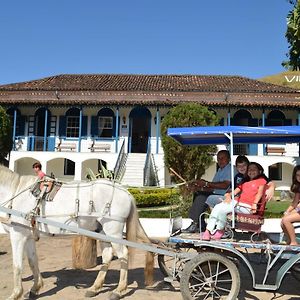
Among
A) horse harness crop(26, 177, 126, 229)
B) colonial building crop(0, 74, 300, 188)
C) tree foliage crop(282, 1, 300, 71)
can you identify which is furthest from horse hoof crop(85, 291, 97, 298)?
colonial building crop(0, 74, 300, 188)

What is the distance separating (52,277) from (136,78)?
24.5m

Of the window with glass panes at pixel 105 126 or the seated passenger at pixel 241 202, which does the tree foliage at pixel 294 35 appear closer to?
the seated passenger at pixel 241 202

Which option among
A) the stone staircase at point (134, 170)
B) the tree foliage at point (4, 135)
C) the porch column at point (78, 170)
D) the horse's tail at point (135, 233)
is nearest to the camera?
the horse's tail at point (135, 233)

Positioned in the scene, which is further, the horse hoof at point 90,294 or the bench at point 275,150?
the bench at point 275,150

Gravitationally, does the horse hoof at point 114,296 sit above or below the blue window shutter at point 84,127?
below

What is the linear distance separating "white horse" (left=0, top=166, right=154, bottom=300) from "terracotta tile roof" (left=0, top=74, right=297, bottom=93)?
1911 cm

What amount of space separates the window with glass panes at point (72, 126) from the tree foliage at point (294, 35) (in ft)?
51.5

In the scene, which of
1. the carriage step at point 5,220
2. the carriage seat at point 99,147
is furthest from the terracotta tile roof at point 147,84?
the carriage step at point 5,220

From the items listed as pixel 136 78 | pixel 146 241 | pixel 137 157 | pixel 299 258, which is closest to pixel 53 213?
pixel 146 241

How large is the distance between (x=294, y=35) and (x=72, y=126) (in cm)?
1673

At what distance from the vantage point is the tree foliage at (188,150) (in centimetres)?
1742

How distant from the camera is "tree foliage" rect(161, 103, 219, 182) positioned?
57.2 ft

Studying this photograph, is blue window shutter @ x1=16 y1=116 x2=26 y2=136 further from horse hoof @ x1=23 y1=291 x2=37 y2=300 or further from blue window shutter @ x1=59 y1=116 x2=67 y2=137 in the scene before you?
horse hoof @ x1=23 y1=291 x2=37 y2=300

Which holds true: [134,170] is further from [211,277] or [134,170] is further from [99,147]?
[211,277]
